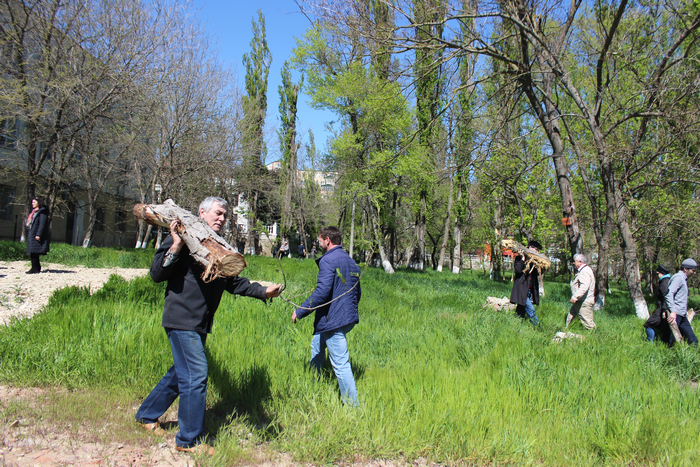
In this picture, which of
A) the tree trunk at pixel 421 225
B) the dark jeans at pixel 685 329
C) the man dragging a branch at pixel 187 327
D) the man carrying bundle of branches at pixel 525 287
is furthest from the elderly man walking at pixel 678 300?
the tree trunk at pixel 421 225

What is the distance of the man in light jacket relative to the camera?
7047 millimetres

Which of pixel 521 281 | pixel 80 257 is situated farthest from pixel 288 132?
pixel 521 281

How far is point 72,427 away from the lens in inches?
120

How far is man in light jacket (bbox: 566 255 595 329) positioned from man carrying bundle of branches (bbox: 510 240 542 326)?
63 centimetres

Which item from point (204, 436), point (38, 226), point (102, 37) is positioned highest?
point (102, 37)

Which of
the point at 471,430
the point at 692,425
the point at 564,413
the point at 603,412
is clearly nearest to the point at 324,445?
the point at 471,430

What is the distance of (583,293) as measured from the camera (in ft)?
23.3

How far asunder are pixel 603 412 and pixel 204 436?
3.35m

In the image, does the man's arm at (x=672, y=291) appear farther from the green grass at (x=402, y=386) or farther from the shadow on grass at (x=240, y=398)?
the shadow on grass at (x=240, y=398)

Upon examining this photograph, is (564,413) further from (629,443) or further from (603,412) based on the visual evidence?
(629,443)

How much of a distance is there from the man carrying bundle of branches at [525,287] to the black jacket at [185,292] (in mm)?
6085

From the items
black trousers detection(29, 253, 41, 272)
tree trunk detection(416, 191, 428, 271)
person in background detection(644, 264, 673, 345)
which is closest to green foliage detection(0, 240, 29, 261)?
black trousers detection(29, 253, 41, 272)

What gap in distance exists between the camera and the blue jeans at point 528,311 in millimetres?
7551

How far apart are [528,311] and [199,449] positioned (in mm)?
6506
